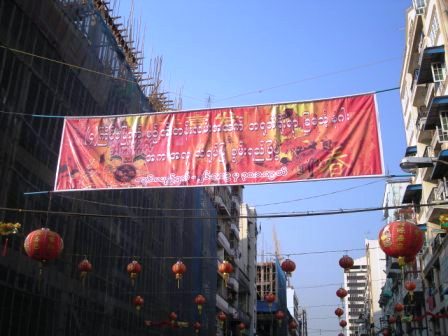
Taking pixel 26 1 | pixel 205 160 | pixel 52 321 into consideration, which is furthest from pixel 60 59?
pixel 205 160

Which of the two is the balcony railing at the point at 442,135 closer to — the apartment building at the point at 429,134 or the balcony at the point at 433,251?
the apartment building at the point at 429,134

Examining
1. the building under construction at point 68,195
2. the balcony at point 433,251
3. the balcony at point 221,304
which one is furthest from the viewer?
the balcony at point 221,304

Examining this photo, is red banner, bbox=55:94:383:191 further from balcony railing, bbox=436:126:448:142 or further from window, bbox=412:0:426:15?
window, bbox=412:0:426:15

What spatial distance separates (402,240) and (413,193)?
21147 mm

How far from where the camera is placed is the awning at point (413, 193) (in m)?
28.3

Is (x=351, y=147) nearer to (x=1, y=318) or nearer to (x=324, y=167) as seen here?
(x=324, y=167)

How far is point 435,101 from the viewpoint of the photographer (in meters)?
20.5

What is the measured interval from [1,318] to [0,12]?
7.75m

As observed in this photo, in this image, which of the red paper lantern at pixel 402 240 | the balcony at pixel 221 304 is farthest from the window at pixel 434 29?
the balcony at pixel 221 304

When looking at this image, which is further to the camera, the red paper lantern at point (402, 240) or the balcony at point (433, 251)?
the balcony at point (433, 251)

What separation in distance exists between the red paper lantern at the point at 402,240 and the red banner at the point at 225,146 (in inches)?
68.6

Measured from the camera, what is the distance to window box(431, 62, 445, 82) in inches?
873

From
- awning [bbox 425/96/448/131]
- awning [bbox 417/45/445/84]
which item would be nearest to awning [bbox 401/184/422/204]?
awning [bbox 425/96/448/131]

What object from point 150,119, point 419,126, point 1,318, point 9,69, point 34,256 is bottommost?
point 1,318
